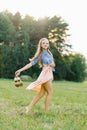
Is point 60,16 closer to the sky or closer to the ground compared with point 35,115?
closer to the sky

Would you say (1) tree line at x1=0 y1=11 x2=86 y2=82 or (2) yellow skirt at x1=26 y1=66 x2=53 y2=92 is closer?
(2) yellow skirt at x1=26 y1=66 x2=53 y2=92

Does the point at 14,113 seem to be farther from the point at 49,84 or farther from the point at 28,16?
the point at 28,16

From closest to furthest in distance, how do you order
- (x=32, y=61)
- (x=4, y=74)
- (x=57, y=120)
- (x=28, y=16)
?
(x=57, y=120)
(x=32, y=61)
(x=4, y=74)
(x=28, y=16)

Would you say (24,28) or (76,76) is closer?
(24,28)

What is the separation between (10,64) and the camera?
48219 millimetres

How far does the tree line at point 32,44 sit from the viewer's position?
48.2 m

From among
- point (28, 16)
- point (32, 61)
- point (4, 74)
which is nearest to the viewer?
point (32, 61)

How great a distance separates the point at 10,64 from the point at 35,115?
39148mm

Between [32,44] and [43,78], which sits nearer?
[43,78]

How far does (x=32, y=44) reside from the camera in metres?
50.7

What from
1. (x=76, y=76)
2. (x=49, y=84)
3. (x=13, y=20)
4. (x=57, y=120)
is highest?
(x=13, y=20)

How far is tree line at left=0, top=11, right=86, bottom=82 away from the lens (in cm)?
4822

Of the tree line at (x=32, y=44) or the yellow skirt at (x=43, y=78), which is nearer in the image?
the yellow skirt at (x=43, y=78)

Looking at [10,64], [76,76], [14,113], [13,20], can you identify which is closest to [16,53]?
[10,64]
